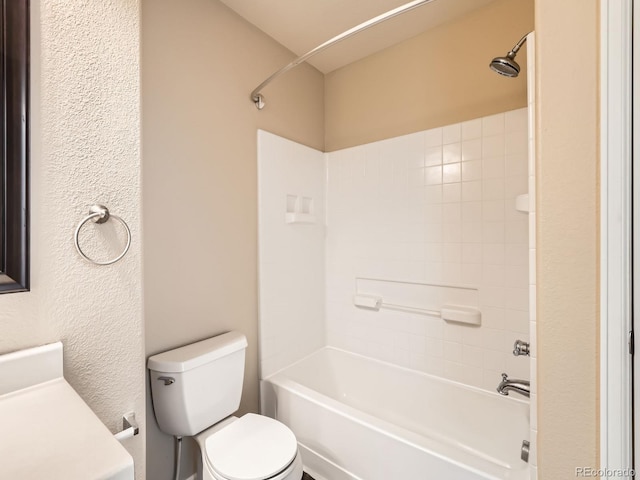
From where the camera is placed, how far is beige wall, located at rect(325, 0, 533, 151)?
1.65 metres

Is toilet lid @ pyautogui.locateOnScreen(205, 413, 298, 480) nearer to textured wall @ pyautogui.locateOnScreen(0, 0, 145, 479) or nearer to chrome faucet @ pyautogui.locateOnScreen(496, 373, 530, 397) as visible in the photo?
textured wall @ pyautogui.locateOnScreen(0, 0, 145, 479)

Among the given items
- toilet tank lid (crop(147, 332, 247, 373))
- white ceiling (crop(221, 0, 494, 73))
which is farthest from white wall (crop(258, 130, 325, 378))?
white ceiling (crop(221, 0, 494, 73))

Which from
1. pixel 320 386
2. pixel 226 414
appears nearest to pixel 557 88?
pixel 226 414

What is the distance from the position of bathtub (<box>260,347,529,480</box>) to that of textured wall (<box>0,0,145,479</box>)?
3.03ft

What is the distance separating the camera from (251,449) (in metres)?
1.26

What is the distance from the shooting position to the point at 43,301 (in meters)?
0.78

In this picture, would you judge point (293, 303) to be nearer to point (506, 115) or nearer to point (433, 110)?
point (433, 110)

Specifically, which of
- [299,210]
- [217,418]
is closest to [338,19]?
[299,210]

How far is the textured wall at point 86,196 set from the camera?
0.77 meters

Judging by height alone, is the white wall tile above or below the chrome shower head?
below

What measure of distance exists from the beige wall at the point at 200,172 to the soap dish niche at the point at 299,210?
0.96 feet

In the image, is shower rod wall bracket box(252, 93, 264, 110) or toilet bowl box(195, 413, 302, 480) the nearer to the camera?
toilet bowl box(195, 413, 302, 480)

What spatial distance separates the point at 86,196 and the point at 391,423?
69.7 inches

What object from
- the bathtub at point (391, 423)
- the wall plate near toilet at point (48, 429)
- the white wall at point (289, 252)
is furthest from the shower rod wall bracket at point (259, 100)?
the bathtub at point (391, 423)
